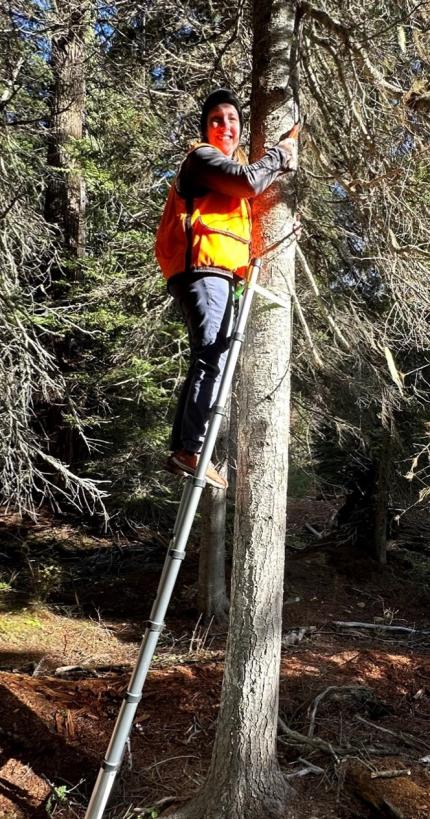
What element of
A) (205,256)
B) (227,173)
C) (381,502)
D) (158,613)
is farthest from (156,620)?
(381,502)

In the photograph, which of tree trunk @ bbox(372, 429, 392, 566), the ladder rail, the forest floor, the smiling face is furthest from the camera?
tree trunk @ bbox(372, 429, 392, 566)

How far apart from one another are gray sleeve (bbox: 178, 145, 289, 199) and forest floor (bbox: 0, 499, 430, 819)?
3753 millimetres

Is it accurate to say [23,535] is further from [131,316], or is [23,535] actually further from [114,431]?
[131,316]

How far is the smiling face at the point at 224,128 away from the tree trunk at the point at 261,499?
201 mm

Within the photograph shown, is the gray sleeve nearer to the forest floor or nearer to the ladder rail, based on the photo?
the ladder rail

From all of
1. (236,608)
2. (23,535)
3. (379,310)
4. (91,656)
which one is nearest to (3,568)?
(23,535)

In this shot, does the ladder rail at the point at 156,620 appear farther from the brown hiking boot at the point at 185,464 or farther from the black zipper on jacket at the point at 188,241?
the black zipper on jacket at the point at 188,241

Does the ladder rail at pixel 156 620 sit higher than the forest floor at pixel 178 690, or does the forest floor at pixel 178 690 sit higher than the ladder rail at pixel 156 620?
the ladder rail at pixel 156 620

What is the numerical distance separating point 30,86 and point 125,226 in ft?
9.60

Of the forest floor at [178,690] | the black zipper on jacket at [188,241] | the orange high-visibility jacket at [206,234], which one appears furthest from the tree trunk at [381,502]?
the black zipper on jacket at [188,241]

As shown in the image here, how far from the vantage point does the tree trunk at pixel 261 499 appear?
3936 millimetres

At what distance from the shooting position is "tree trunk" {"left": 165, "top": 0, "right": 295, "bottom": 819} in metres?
3.94

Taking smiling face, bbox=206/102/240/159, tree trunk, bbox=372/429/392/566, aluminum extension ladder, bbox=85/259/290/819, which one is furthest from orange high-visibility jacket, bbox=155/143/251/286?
tree trunk, bbox=372/429/392/566

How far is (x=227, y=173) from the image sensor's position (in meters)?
3.42
